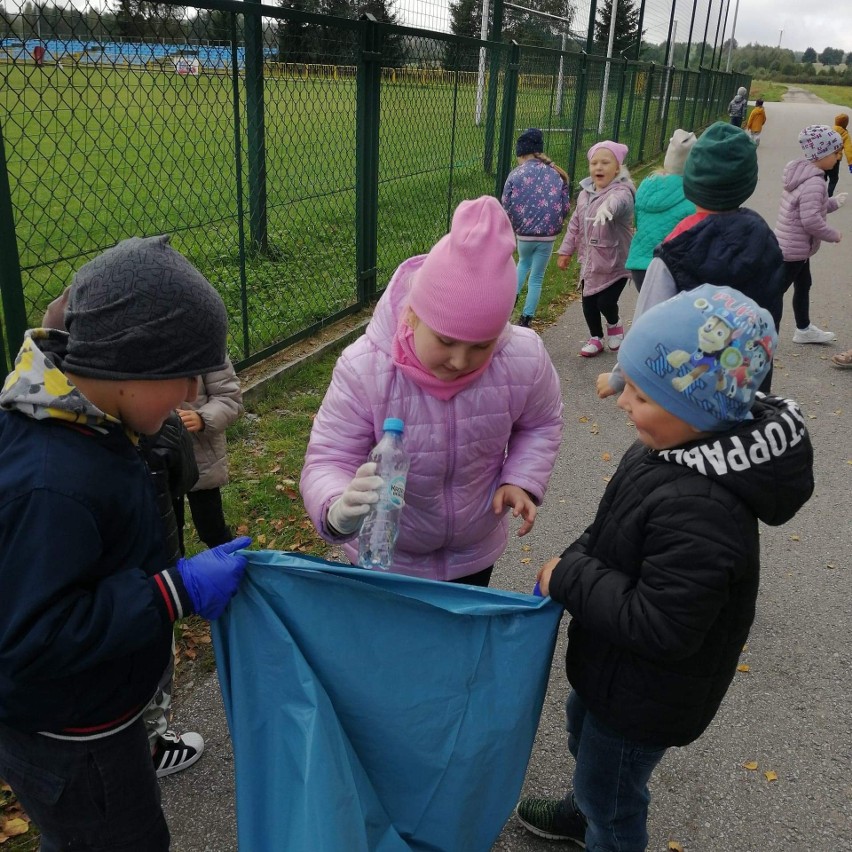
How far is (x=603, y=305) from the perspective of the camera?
21.8 ft

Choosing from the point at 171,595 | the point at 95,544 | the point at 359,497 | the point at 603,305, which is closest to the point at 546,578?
the point at 359,497

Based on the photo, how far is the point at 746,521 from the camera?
1.59 meters

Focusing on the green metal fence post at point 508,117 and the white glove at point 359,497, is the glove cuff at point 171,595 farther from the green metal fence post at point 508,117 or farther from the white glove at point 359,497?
the green metal fence post at point 508,117

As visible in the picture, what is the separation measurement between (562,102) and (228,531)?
10793 mm

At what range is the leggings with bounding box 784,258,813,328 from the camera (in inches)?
256

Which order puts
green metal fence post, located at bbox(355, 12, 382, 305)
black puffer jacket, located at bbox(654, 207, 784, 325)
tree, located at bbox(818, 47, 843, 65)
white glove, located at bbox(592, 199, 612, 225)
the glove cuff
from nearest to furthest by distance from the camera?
the glove cuff
black puffer jacket, located at bbox(654, 207, 784, 325)
green metal fence post, located at bbox(355, 12, 382, 305)
white glove, located at bbox(592, 199, 612, 225)
tree, located at bbox(818, 47, 843, 65)

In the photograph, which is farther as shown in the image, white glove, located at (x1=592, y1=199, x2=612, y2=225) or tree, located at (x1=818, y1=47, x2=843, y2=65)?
tree, located at (x1=818, y1=47, x2=843, y2=65)

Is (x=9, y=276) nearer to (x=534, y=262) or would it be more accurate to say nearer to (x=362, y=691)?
(x=362, y=691)

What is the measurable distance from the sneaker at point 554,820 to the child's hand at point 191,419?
5.64ft

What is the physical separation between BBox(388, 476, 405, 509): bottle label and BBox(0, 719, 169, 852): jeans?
75 cm

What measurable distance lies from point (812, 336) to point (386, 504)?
21.4 ft

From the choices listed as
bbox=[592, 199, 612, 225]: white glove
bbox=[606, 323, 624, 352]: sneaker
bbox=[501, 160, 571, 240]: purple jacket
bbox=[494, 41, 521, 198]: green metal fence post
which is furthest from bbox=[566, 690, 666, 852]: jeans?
bbox=[494, 41, 521, 198]: green metal fence post

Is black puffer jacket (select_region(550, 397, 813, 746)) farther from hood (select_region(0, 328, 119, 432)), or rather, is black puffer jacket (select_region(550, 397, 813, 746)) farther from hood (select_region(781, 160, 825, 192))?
hood (select_region(781, 160, 825, 192))

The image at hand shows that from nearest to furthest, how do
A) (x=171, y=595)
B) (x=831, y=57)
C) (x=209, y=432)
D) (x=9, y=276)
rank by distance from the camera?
1. (x=171, y=595)
2. (x=209, y=432)
3. (x=9, y=276)
4. (x=831, y=57)
